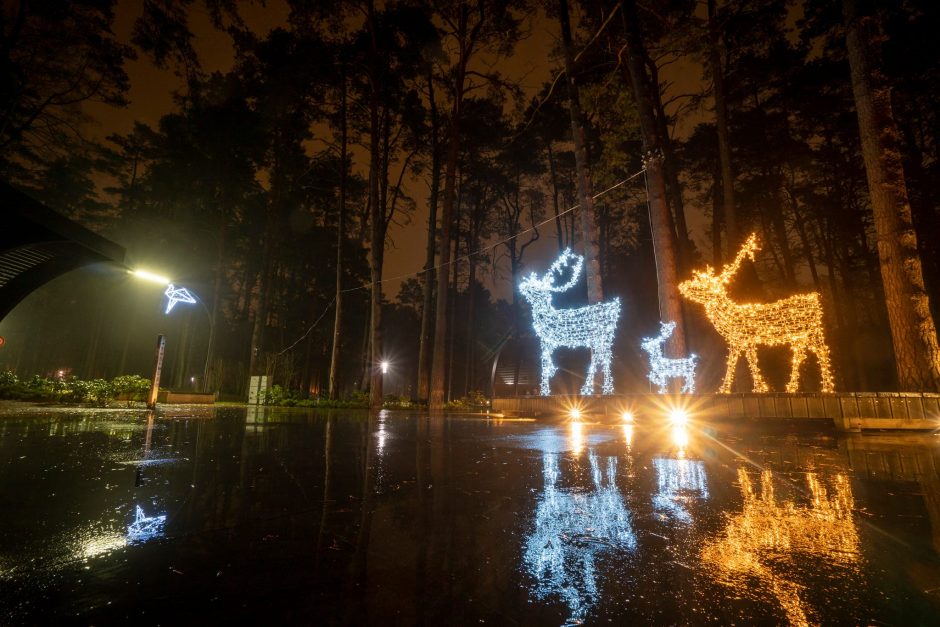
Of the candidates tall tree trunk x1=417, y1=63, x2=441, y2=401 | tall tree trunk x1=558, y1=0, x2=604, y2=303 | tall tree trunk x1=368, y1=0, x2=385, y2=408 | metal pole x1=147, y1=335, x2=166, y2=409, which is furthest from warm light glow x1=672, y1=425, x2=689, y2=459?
tall tree trunk x1=417, y1=63, x2=441, y2=401

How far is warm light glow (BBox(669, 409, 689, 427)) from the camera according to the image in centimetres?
826

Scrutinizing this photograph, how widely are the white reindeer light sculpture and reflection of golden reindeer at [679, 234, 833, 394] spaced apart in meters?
2.06

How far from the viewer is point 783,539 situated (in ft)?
5.92

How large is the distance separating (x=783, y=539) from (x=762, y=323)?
29.2ft

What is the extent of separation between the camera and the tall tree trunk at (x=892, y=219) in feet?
24.5

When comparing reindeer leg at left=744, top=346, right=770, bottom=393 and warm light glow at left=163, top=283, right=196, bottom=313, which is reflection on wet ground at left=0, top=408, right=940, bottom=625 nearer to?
reindeer leg at left=744, top=346, right=770, bottom=393

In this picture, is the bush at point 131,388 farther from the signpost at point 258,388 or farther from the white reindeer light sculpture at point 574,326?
the white reindeer light sculpture at point 574,326

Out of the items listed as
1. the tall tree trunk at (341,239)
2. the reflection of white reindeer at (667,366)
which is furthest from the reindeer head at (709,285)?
the tall tree trunk at (341,239)

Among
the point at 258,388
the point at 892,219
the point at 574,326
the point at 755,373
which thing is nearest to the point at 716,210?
the point at 892,219

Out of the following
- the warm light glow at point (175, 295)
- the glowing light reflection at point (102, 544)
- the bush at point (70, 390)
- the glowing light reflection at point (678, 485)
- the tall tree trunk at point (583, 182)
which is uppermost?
the tall tree trunk at point (583, 182)

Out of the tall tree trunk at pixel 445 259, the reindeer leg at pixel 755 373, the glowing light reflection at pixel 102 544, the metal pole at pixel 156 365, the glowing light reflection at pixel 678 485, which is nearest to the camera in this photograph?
the glowing light reflection at pixel 102 544

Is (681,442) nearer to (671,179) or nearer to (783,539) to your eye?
(783,539)

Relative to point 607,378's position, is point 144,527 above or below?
below

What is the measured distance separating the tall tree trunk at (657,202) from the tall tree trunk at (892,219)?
3.74 m
